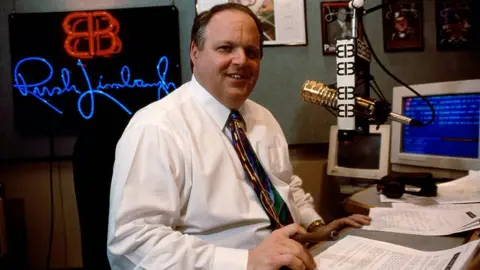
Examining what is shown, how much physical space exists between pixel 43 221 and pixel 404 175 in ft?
5.48

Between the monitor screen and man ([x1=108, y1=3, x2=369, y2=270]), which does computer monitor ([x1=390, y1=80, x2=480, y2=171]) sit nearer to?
the monitor screen

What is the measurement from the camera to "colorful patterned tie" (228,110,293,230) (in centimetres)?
115

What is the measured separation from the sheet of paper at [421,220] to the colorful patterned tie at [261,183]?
0.77 feet

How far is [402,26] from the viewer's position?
6.55 ft

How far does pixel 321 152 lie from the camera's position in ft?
6.89

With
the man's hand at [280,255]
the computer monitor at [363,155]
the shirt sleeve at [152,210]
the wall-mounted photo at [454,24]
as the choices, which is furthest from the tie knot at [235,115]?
the wall-mounted photo at [454,24]

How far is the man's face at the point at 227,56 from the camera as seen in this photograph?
123 centimetres

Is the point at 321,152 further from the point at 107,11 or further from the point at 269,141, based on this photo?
the point at 107,11

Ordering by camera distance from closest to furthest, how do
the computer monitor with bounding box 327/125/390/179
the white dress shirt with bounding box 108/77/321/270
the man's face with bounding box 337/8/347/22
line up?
the white dress shirt with bounding box 108/77/321/270 → the computer monitor with bounding box 327/125/390/179 → the man's face with bounding box 337/8/347/22

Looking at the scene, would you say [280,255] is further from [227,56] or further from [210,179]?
[227,56]

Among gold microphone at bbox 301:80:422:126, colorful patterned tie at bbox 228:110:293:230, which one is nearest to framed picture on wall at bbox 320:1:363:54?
gold microphone at bbox 301:80:422:126

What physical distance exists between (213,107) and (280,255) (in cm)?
57

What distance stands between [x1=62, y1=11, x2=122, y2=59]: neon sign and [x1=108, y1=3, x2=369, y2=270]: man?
74cm
